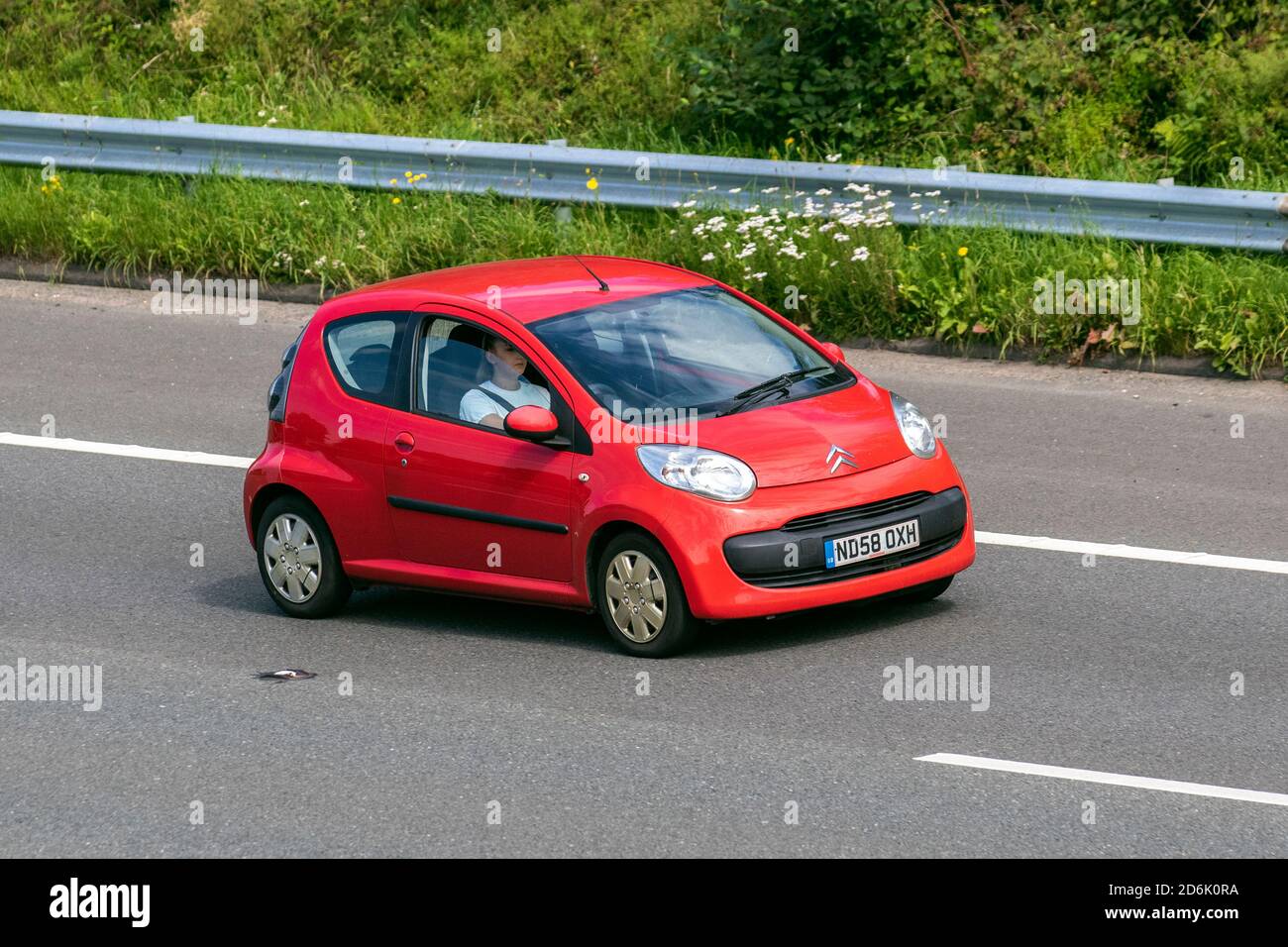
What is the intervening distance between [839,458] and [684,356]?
1.02 metres

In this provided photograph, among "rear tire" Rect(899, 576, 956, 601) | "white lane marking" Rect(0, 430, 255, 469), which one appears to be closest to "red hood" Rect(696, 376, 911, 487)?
"rear tire" Rect(899, 576, 956, 601)

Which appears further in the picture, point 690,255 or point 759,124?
point 759,124

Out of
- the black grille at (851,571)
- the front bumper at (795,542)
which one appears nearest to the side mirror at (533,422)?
the front bumper at (795,542)

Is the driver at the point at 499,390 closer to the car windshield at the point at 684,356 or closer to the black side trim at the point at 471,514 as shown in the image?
the car windshield at the point at 684,356

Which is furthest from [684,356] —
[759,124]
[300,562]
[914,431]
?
[759,124]

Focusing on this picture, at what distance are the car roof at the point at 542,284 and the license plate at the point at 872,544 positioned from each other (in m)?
1.74

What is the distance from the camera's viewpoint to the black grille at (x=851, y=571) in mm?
8141

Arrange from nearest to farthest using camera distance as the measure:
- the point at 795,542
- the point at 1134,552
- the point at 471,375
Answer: the point at 795,542 < the point at 471,375 < the point at 1134,552

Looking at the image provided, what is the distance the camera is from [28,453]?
12164 mm

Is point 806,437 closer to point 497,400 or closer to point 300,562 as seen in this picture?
point 497,400

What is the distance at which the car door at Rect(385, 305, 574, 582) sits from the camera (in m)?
8.56

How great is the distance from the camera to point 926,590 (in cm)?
886

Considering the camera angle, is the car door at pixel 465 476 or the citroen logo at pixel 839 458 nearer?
the citroen logo at pixel 839 458

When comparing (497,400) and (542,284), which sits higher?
(542,284)
